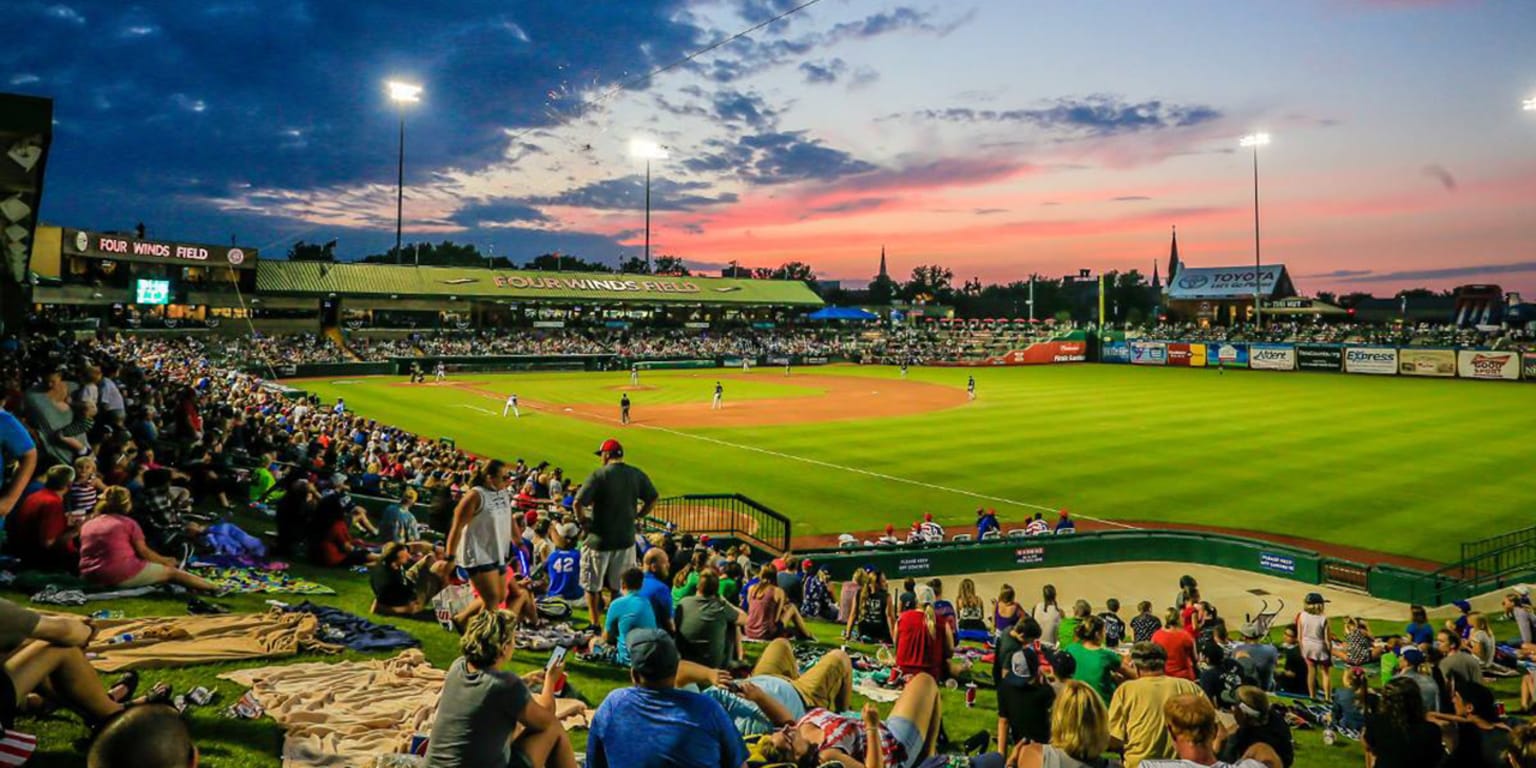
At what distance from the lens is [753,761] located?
4895 mm

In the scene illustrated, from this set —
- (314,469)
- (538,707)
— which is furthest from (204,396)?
(538,707)

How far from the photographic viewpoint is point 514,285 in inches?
3625

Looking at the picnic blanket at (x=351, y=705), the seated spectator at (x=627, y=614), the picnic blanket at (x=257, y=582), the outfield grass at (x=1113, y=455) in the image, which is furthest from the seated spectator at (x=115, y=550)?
the outfield grass at (x=1113, y=455)

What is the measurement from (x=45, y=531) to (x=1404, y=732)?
39.1 feet

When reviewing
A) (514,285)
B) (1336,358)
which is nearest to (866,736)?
(1336,358)

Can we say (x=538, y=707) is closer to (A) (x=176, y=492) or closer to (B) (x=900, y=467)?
(A) (x=176, y=492)

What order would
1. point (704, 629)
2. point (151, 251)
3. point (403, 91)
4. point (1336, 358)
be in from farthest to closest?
point (1336, 358) → point (151, 251) → point (403, 91) → point (704, 629)

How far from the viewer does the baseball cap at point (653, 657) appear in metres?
4.26

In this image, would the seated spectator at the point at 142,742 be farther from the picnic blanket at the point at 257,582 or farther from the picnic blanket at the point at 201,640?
the picnic blanket at the point at 257,582

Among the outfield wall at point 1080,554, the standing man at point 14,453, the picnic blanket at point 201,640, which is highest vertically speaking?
the standing man at point 14,453

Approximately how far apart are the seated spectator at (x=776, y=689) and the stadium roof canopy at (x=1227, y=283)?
120m

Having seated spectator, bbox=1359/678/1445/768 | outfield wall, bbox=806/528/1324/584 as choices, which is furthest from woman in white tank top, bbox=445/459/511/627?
outfield wall, bbox=806/528/1324/584

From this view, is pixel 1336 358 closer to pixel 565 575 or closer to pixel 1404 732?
pixel 1404 732

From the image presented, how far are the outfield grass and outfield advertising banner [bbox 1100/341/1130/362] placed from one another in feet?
99.9
